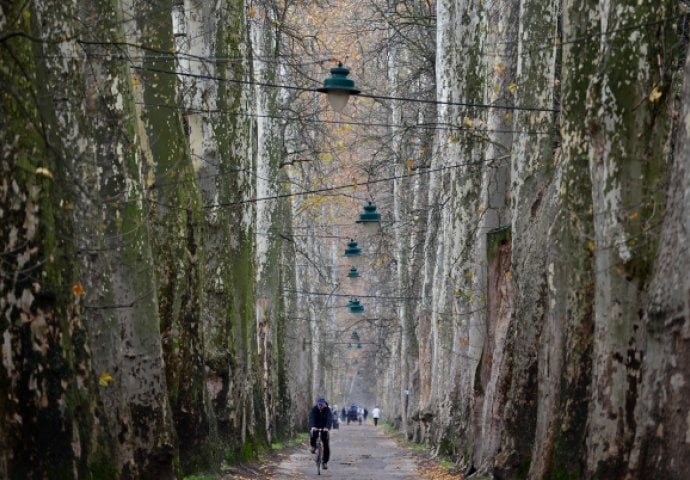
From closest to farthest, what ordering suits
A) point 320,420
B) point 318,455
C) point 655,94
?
point 655,94 → point 318,455 → point 320,420

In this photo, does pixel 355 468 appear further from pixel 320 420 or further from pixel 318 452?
pixel 318 452

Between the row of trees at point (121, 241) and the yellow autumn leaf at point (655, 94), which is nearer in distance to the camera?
the row of trees at point (121, 241)

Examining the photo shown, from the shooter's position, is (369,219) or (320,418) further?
(320,418)

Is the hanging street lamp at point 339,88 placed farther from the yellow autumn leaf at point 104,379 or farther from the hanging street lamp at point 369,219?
the hanging street lamp at point 369,219

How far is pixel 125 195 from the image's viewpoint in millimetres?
11781

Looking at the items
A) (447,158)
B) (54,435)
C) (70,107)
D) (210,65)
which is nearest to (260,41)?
(447,158)

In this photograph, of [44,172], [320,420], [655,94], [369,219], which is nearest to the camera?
[44,172]

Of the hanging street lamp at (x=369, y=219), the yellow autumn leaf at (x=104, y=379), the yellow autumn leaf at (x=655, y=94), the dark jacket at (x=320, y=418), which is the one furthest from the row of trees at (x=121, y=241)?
the yellow autumn leaf at (x=655, y=94)

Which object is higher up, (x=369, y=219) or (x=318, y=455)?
(x=369, y=219)

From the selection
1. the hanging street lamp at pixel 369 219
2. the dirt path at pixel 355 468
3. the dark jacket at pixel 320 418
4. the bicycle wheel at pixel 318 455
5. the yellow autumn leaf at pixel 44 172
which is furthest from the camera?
the dark jacket at pixel 320 418

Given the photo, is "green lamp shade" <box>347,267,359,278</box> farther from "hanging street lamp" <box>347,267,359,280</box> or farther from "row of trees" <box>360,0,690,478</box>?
"row of trees" <box>360,0,690,478</box>

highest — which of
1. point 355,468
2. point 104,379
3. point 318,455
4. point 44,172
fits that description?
point 44,172

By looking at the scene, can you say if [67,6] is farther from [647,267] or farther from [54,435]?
[647,267]

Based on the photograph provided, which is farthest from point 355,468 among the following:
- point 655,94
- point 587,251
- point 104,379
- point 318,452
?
point 655,94
